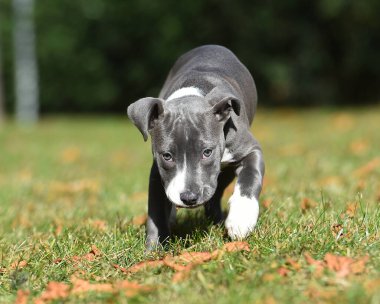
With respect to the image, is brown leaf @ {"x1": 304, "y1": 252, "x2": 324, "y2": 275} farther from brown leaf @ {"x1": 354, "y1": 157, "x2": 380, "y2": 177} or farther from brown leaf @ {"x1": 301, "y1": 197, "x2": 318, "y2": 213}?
brown leaf @ {"x1": 354, "y1": 157, "x2": 380, "y2": 177}

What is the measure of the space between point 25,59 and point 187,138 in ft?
69.6

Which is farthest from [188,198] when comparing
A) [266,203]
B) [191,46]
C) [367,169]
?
[191,46]

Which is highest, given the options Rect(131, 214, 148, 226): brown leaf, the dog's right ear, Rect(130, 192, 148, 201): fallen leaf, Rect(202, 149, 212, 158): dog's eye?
the dog's right ear

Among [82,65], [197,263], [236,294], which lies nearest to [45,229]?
[197,263]

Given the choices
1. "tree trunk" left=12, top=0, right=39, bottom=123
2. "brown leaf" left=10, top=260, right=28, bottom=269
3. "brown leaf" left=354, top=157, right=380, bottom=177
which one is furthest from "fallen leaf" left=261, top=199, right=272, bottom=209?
"tree trunk" left=12, top=0, right=39, bottom=123

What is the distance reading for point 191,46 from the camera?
27.1 metres

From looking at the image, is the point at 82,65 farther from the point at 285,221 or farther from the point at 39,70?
the point at 285,221

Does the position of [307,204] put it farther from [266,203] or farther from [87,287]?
[87,287]

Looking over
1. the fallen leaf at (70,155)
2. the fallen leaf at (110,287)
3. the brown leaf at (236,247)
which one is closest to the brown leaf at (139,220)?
the brown leaf at (236,247)

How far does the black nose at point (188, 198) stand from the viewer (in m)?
3.47

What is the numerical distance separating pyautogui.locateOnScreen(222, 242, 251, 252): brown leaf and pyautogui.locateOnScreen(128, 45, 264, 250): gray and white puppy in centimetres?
23

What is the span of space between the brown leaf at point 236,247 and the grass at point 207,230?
0.15 feet

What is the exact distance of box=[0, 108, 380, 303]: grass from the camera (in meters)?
2.88

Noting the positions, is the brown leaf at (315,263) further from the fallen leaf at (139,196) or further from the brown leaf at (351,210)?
the fallen leaf at (139,196)
